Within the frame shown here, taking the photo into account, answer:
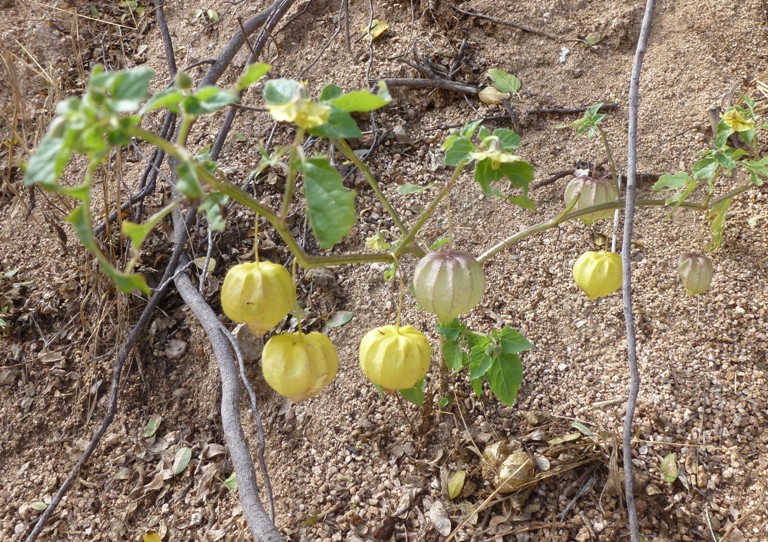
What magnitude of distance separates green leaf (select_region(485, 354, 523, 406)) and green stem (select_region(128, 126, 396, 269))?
361 mm

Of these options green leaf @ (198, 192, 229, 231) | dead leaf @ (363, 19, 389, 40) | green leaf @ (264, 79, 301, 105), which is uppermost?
green leaf @ (264, 79, 301, 105)

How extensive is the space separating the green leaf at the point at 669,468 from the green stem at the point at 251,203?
34.9 inches

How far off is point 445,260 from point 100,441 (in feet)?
4.32

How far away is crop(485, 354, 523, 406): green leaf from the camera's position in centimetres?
128

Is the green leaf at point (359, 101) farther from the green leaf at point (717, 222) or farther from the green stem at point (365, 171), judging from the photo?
the green leaf at point (717, 222)

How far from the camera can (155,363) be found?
1.93m

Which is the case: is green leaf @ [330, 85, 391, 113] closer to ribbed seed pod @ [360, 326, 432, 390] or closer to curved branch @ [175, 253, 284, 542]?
ribbed seed pod @ [360, 326, 432, 390]

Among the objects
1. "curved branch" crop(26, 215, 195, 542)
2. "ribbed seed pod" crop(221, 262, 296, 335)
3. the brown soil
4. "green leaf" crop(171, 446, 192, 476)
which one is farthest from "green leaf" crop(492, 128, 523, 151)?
"green leaf" crop(171, 446, 192, 476)

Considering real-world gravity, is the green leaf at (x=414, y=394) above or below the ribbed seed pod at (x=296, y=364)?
below

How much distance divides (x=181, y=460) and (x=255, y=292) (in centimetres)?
98

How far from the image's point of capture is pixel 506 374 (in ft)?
4.19

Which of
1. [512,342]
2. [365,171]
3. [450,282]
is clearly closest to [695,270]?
[512,342]

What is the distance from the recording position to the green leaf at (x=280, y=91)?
748mm

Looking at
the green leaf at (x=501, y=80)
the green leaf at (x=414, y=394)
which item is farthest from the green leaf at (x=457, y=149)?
the green leaf at (x=501, y=80)
